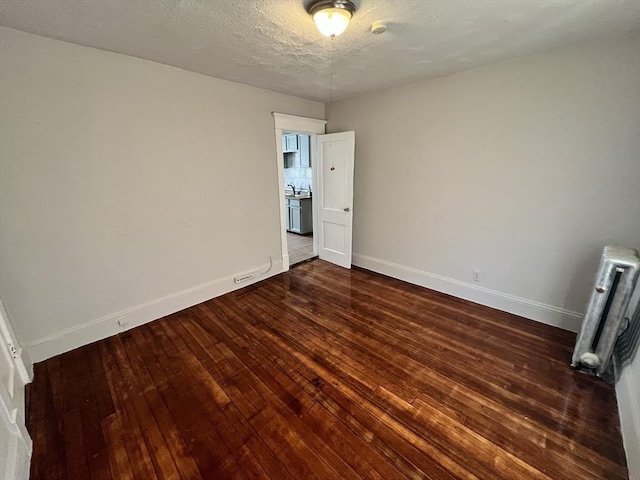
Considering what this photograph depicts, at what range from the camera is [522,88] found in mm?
2404

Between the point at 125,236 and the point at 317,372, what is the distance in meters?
2.11

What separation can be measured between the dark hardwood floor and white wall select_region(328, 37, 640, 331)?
22.4 inches

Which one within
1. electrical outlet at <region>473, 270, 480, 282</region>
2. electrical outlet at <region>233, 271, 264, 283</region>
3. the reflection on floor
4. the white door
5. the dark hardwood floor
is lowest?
the dark hardwood floor

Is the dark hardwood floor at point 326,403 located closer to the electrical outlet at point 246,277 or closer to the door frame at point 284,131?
the electrical outlet at point 246,277

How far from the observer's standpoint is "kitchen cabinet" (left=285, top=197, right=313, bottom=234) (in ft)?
19.2

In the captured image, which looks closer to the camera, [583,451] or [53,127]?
[583,451]

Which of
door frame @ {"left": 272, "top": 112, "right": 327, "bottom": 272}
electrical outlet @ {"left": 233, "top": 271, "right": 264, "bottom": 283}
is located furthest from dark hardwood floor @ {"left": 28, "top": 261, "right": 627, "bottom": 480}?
door frame @ {"left": 272, "top": 112, "right": 327, "bottom": 272}

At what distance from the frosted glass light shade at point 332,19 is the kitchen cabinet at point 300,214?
417 centimetres

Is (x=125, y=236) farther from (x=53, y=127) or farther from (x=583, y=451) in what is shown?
(x=583, y=451)

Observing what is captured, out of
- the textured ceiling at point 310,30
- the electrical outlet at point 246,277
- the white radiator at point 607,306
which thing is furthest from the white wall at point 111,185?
the white radiator at point 607,306

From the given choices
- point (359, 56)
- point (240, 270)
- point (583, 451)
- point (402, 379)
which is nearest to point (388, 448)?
point (402, 379)

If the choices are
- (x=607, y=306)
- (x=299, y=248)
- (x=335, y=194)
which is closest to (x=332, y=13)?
(x=335, y=194)

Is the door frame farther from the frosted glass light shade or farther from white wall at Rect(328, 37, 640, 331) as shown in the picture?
the frosted glass light shade

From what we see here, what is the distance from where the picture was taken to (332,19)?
158 cm
